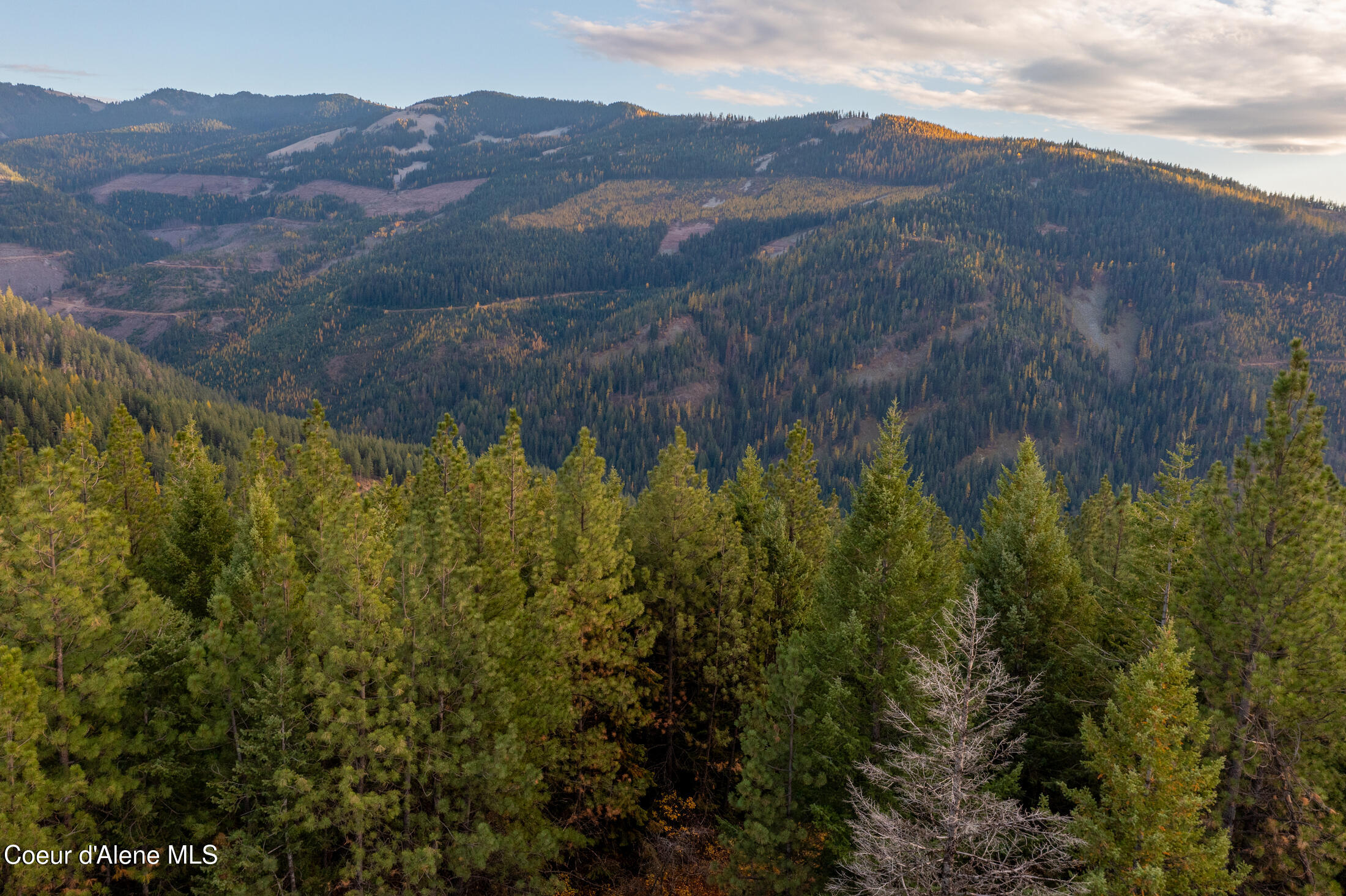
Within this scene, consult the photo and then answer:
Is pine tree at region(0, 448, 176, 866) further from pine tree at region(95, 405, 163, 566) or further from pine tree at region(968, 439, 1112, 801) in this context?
pine tree at region(968, 439, 1112, 801)

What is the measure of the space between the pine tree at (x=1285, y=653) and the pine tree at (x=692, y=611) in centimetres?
1830

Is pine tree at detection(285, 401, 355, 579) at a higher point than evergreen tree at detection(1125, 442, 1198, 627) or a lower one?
lower

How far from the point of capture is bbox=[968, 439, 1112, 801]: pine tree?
2681cm

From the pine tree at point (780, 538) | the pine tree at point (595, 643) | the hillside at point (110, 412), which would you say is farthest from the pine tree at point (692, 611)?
the hillside at point (110, 412)

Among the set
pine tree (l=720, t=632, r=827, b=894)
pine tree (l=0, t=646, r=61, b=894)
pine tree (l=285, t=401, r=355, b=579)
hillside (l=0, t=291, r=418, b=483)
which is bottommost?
hillside (l=0, t=291, r=418, b=483)

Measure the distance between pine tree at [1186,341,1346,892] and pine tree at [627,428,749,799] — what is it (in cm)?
1830

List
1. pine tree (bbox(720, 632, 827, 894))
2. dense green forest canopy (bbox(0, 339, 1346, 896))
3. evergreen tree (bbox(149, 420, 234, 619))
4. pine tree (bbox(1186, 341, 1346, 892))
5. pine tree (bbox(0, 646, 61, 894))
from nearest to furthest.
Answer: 1. pine tree (bbox(0, 646, 61, 894))
2. dense green forest canopy (bbox(0, 339, 1346, 896))
3. pine tree (bbox(1186, 341, 1346, 892))
4. pine tree (bbox(720, 632, 827, 894))
5. evergreen tree (bbox(149, 420, 234, 619))

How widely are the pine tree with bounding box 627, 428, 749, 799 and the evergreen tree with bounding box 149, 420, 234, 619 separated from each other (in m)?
19.1

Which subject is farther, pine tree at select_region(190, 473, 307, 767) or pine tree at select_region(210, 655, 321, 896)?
pine tree at select_region(190, 473, 307, 767)

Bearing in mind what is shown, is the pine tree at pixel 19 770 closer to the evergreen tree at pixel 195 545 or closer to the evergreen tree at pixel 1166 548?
the evergreen tree at pixel 195 545

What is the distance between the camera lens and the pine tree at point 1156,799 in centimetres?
1738

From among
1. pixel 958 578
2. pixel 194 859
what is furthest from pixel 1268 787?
pixel 194 859

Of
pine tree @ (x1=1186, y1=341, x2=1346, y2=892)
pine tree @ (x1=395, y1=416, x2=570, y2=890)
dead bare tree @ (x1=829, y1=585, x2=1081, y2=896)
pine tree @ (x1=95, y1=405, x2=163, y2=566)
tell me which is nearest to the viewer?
dead bare tree @ (x1=829, y1=585, x2=1081, y2=896)

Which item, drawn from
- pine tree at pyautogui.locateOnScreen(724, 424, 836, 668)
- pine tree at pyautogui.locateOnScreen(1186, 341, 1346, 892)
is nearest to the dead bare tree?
pine tree at pyautogui.locateOnScreen(1186, 341, 1346, 892)
